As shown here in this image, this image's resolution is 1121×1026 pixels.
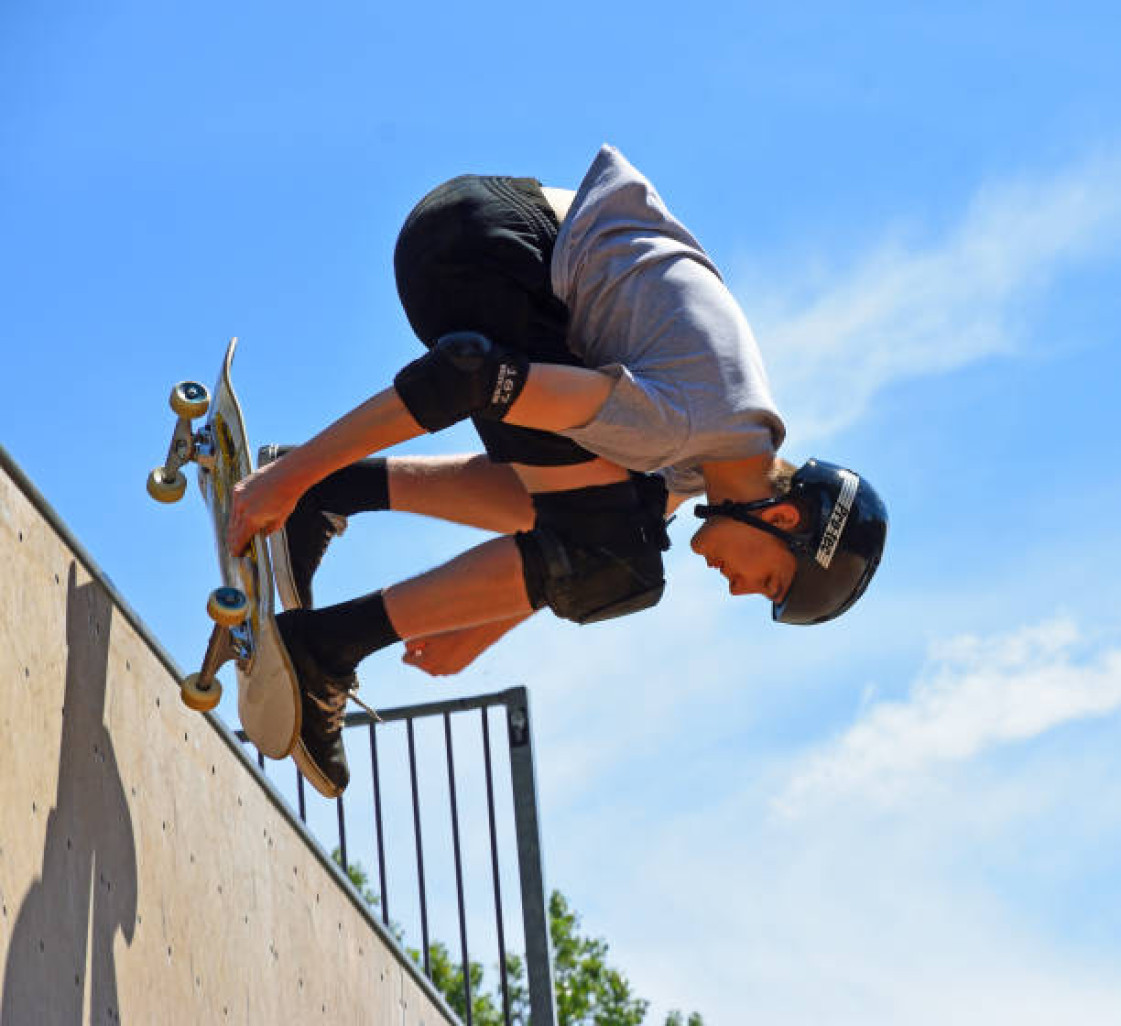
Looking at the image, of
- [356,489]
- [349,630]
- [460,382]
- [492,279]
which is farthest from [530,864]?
[460,382]

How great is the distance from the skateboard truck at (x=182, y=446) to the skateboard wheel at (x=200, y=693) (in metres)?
0.51

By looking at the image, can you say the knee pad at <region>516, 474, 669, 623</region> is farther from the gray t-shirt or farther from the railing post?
the railing post

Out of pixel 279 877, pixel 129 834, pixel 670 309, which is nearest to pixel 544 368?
pixel 670 309

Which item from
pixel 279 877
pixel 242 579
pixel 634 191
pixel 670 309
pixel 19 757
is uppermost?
pixel 634 191

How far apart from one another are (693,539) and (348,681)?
0.84 m

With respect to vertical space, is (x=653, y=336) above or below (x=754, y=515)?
above

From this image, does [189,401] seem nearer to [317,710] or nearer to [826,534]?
[317,710]

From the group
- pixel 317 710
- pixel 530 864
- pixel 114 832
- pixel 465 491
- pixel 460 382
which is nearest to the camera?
pixel 114 832

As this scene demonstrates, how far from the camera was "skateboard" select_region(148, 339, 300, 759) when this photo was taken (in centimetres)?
346

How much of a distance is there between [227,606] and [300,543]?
2.09 feet

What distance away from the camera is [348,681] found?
380cm

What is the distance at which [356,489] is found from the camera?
409cm

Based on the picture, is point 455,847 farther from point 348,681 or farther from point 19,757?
point 19,757

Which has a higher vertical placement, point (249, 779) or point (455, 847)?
point (455, 847)
